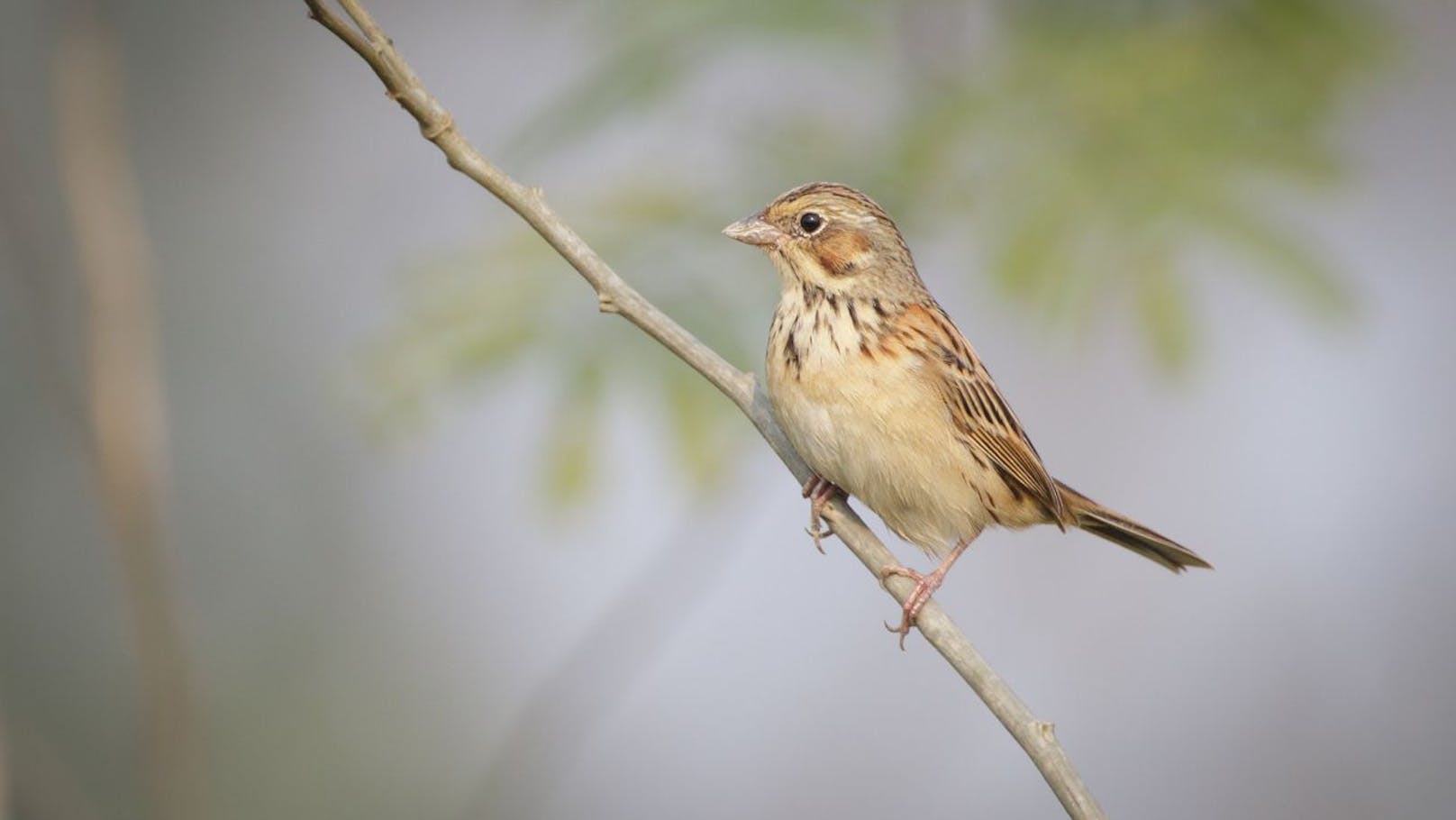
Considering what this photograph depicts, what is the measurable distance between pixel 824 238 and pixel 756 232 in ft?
0.61

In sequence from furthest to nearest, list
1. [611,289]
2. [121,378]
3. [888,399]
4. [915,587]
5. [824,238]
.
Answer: [121,378]
[824,238]
[888,399]
[915,587]
[611,289]

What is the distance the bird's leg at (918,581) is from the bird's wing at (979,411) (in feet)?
0.82

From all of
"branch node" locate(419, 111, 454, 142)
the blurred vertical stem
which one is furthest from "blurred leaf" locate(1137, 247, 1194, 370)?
the blurred vertical stem

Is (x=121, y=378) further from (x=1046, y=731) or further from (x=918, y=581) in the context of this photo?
(x=1046, y=731)

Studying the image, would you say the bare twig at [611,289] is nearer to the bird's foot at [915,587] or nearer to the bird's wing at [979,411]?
the bird's foot at [915,587]

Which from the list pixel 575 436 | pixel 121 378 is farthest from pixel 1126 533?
pixel 121 378

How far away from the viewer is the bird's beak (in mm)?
3836

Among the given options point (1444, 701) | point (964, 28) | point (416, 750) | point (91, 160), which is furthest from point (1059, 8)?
point (416, 750)

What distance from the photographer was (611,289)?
9.13 feet

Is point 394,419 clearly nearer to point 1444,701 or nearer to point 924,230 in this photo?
point 924,230

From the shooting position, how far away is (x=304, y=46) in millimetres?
8602

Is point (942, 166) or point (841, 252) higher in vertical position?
point (942, 166)

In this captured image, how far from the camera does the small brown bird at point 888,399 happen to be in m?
3.66

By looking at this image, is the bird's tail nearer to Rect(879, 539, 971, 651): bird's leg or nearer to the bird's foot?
Rect(879, 539, 971, 651): bird's leg
